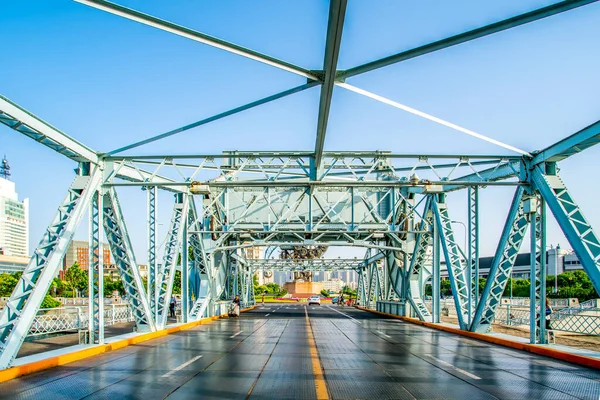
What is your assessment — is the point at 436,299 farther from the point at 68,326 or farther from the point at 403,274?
the point at 68,326

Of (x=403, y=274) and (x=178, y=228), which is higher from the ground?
(x=178, y=228)

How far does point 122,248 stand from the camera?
19.5 m

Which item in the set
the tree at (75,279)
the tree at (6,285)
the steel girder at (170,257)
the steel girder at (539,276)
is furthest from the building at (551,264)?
the steel girder at (539,276)

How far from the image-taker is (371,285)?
5884 cm

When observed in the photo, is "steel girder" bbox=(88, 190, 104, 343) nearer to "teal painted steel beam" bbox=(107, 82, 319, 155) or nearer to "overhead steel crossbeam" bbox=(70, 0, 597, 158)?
"teal painted steel beam" bbox=(107, 82, 319, 155)

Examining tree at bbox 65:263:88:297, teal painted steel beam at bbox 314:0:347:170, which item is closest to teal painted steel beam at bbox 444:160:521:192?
teal painted steel beam at bbox 314:0:347:170

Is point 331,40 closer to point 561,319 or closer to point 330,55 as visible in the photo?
point 330,55

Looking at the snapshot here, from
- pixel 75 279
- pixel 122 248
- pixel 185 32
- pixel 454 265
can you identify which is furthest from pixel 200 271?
pixel 75 279

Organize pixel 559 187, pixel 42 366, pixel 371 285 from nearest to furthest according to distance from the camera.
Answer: pixel 42 366
pixel 559 187
pixel 371 285

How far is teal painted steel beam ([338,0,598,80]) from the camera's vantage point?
9.41 meters

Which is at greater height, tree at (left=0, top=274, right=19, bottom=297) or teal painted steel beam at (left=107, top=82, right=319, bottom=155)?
teal painted steel beam at (left=107, top=82, right=319, bottom=155)

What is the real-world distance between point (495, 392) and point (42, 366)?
9802 millimetres

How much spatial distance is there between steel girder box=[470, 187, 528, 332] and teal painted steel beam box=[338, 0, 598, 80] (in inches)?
384

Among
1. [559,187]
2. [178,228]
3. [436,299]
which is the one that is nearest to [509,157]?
[559,187]
